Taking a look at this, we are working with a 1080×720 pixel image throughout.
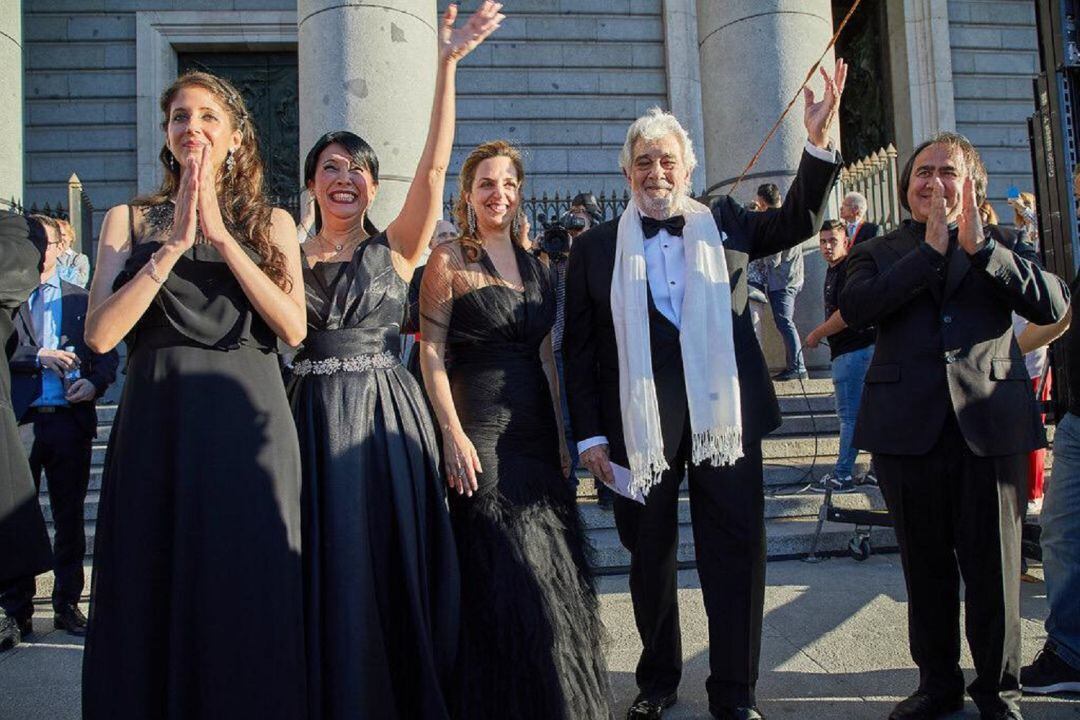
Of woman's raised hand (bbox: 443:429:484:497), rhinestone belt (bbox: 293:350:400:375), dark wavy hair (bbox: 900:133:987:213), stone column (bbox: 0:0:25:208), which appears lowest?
woman's raised hand (bbox: 443:429:484:497)

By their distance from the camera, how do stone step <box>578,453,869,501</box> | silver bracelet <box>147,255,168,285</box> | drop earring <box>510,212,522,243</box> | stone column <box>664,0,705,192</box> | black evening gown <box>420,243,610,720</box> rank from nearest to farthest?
1. silver bracelet <box>147,255,168,285</box>
2. black evening gown <box>420,243,610,720</box>
3. drop earring <box>510,212,522,243</box>
4. stone step <box>578,453,869,501</box>
5. stone column <box>664,0,705,192</box>

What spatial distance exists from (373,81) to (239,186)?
16.4 ft

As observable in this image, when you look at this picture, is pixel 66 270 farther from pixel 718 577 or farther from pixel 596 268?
pixel 718 577

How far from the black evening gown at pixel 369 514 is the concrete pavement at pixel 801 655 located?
831 millimetres

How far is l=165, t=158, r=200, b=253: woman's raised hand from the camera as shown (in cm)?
245

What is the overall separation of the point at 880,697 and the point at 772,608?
3.94ft

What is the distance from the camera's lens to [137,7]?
45.8 feet

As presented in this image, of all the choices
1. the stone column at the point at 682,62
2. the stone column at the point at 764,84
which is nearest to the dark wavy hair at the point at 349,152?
the stone column at the point at 764,84

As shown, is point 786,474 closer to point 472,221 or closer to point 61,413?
point 472,221

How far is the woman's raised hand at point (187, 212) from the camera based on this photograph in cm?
245

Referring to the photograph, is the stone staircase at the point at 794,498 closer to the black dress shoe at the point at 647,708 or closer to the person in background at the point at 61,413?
the black dress shoe at the point at 647,708

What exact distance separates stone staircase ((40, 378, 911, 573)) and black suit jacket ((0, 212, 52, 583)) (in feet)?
8.72

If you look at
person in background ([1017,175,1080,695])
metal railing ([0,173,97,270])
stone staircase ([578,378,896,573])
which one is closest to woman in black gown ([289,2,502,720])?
stone staircase ([578,378,896,573])

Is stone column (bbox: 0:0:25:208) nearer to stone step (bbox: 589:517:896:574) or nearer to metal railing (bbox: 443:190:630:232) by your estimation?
metal railing (bbox: 443:190:630:232)
